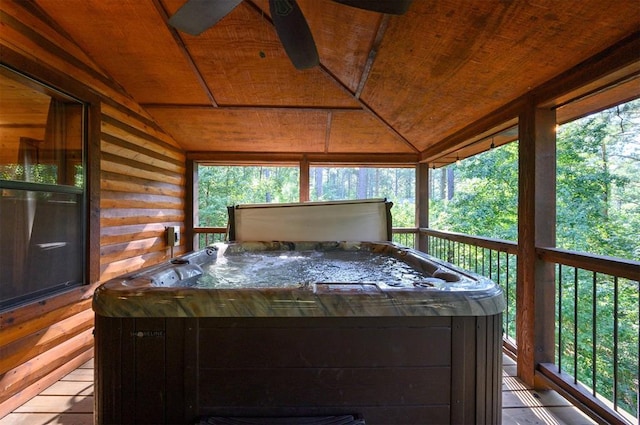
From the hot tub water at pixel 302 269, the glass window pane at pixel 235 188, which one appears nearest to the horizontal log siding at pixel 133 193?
the hot tub water at pixel 302 269

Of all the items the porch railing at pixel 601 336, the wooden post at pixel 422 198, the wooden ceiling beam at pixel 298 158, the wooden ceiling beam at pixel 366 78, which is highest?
the wooden ceiling beam at pixel 366 78

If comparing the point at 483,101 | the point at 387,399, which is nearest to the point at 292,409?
the point at 387,399

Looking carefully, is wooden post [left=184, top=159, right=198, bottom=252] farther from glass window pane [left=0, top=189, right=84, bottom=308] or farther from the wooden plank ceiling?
glass window pane [left=0, top=189, right=84, bottom=308]

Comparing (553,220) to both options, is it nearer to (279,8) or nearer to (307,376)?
(307,376)

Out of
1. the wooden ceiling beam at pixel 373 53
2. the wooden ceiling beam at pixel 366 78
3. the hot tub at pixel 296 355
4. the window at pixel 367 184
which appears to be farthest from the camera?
the window at pixel 367 184

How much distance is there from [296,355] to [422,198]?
12.5ft

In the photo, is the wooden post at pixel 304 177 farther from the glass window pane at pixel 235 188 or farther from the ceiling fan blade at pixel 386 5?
the glass window pane at pixel 235 188

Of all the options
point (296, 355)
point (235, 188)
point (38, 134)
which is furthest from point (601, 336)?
point (235, 188)

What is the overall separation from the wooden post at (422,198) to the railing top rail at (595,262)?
7.69 feet

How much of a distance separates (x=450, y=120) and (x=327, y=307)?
106 inches

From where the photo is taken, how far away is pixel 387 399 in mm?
1066

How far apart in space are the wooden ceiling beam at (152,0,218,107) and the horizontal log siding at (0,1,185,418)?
75 cm

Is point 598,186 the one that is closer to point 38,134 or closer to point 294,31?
point 294,31

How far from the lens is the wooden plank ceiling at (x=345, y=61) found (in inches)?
63.2
